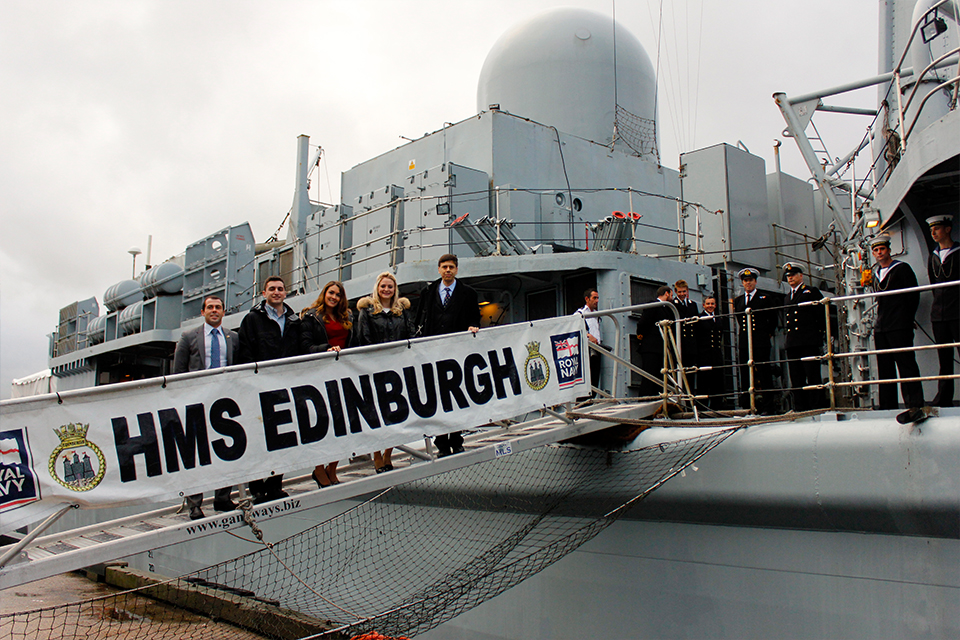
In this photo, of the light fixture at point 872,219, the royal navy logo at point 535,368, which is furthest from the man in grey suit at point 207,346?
the light fixture at point 872,219

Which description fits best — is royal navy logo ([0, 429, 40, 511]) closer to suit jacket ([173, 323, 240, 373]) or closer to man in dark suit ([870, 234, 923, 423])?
suit jacket ([173, 323, 240, 373])

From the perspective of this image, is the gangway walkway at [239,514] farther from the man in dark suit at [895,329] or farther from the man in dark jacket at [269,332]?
the man in dark suit at [895,329]

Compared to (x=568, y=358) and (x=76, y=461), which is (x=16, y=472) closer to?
(x=76, y=461)

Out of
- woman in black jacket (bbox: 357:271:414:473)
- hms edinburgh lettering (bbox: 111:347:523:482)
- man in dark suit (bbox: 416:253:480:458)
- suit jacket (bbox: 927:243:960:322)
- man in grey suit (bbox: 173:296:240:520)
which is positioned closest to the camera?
hms edinburgh lettering (bbox: 111:347:523:482)

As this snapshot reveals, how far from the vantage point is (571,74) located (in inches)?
415

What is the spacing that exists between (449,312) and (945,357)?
2.96 meters

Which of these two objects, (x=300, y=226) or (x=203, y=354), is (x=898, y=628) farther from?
(x=300, y=226)

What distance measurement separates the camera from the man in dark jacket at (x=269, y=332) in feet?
14.1

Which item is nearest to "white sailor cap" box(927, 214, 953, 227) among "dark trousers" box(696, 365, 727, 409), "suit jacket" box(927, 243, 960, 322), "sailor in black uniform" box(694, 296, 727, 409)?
"suit jacket" box(927, 243, 960, 322)

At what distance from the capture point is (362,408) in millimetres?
4133

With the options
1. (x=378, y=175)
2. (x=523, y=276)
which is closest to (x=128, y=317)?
(x=378, y=175)

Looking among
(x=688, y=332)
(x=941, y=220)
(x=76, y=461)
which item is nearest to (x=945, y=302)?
(x=941, y=220)

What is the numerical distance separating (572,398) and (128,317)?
10.7m

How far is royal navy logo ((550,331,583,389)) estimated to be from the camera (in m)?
4.89
